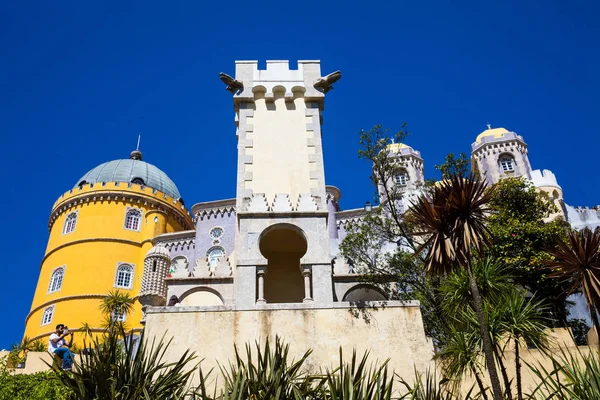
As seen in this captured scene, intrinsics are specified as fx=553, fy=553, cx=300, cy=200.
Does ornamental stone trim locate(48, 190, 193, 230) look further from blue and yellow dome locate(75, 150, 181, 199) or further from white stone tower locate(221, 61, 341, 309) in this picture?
white stone tower locate(221, 61, 341, 309)

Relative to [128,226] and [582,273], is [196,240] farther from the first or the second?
[582,273]

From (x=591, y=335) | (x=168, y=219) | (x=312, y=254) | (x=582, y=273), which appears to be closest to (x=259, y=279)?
(x=312, y=254)

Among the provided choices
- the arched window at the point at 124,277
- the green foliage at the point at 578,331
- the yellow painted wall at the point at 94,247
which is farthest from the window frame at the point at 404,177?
the green foliage at the point at 578,331

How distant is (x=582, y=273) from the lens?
49.5 ft

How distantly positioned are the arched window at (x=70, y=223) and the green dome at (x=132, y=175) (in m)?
3.59

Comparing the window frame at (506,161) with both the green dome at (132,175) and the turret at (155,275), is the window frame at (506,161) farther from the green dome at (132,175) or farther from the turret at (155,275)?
the turret at (155,275)

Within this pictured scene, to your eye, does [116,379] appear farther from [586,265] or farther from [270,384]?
[586,265]

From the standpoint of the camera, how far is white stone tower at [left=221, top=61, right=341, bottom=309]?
15.8 m

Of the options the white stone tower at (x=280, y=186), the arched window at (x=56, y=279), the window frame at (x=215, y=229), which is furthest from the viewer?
the window frame at (x=215, y=229)

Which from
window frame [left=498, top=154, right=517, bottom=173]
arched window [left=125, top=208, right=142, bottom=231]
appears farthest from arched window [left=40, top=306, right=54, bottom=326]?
window frame [left=498, top=154, right=517, bottom=173]

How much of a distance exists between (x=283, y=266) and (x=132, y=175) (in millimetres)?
35447

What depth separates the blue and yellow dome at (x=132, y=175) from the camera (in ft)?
164

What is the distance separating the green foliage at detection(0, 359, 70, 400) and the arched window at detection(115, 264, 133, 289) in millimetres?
32106

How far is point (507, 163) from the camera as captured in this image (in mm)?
51438
